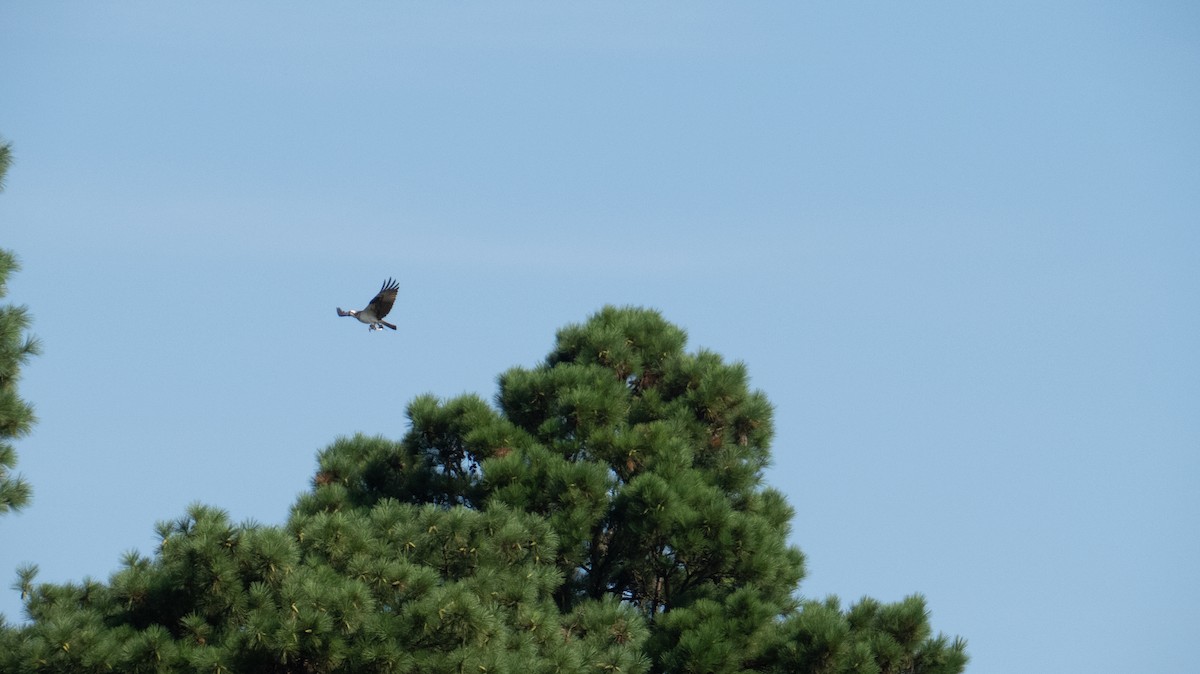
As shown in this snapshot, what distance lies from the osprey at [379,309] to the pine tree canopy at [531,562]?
180cm

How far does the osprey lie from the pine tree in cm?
311

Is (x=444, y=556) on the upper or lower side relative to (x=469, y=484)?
lower

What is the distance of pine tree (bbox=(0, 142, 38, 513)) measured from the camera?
49.1 feet

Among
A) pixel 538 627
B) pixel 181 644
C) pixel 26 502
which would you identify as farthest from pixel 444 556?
pixel 26 502

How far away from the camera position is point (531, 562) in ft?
54.7

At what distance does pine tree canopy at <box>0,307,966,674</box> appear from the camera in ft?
48.9

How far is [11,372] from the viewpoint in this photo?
15.4m

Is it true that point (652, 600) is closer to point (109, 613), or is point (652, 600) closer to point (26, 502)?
point (109, 613)

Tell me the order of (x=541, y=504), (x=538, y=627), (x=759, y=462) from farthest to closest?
(x=759, y=462)
(x=541, y=504)
(x=538, y=627)

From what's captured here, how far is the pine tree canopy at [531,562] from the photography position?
1490cm

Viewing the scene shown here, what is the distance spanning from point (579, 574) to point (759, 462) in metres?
2.36

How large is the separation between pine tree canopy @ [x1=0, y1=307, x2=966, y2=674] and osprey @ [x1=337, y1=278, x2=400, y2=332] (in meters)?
1.80

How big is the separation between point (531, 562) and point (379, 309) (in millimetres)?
2879

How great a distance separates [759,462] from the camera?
1947cm
